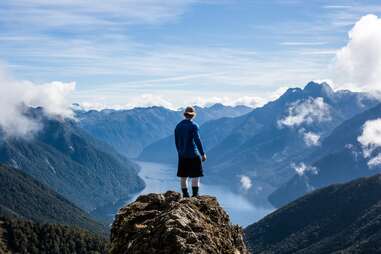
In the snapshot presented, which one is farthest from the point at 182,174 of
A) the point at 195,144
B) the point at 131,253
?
the point at 131,253

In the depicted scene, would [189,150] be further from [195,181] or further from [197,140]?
[195,181]

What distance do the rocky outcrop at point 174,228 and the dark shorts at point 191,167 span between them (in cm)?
166

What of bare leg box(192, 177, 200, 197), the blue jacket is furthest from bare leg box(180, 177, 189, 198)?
the blue jacket

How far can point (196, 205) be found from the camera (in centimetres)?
2372

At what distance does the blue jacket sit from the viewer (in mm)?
27250

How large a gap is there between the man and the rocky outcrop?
1.70 metres

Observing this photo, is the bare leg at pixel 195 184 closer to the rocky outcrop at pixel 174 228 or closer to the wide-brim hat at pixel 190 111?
the rocky outcrop at pixel 174 228

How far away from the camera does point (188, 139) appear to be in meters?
27.5

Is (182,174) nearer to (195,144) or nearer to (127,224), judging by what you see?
(195,144)

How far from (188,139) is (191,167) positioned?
154 cm

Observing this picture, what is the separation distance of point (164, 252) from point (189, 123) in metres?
9.66

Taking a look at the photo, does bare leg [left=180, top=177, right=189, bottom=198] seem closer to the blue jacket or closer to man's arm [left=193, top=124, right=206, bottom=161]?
the blue jacket

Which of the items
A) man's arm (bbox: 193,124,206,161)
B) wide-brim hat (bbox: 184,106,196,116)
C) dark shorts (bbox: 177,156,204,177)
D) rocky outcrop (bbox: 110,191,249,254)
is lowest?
rocky outcrop (bbox: 110,191,249,254)

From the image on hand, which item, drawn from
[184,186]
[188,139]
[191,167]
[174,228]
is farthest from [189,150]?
[174,228]
